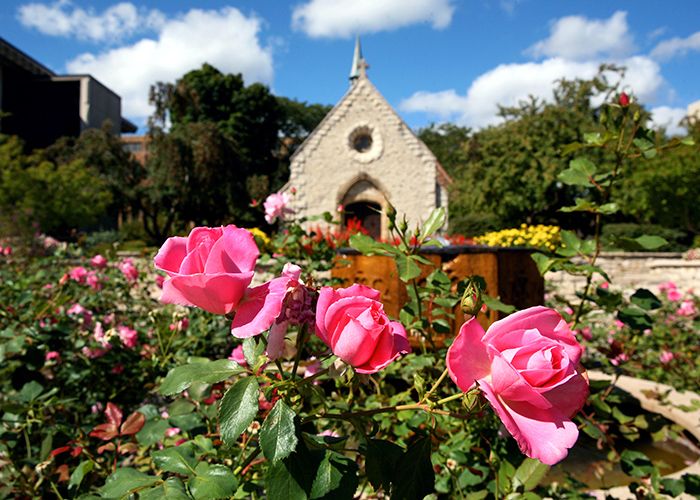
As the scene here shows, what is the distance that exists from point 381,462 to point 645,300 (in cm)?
113

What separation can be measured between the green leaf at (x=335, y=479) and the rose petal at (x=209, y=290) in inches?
8.9

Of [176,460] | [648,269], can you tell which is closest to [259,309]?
[176,460]

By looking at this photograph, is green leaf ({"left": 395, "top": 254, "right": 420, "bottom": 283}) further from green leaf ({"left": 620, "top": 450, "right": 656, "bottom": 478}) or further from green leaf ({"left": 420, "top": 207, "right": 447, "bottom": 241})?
green leaf ({"left": 620, "top": 450, "right": 656, "bottom": 478})

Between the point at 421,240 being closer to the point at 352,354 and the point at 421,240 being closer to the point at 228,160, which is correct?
the point at 352,354

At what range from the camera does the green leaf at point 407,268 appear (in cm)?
104

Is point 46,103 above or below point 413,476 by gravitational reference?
above

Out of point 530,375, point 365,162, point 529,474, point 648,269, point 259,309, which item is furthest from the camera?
point 365,162

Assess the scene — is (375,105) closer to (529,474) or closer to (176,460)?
(529,474)

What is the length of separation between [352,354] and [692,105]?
50.3 metres

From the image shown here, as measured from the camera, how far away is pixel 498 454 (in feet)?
3.89

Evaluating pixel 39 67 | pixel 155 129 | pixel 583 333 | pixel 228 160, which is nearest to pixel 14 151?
pixel 155 129

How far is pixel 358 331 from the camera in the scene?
0.55 meters

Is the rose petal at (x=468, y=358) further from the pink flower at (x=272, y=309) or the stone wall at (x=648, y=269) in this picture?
the stone wall at (x=648, y=269)

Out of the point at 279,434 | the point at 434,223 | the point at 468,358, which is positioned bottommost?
the point at 279,434
